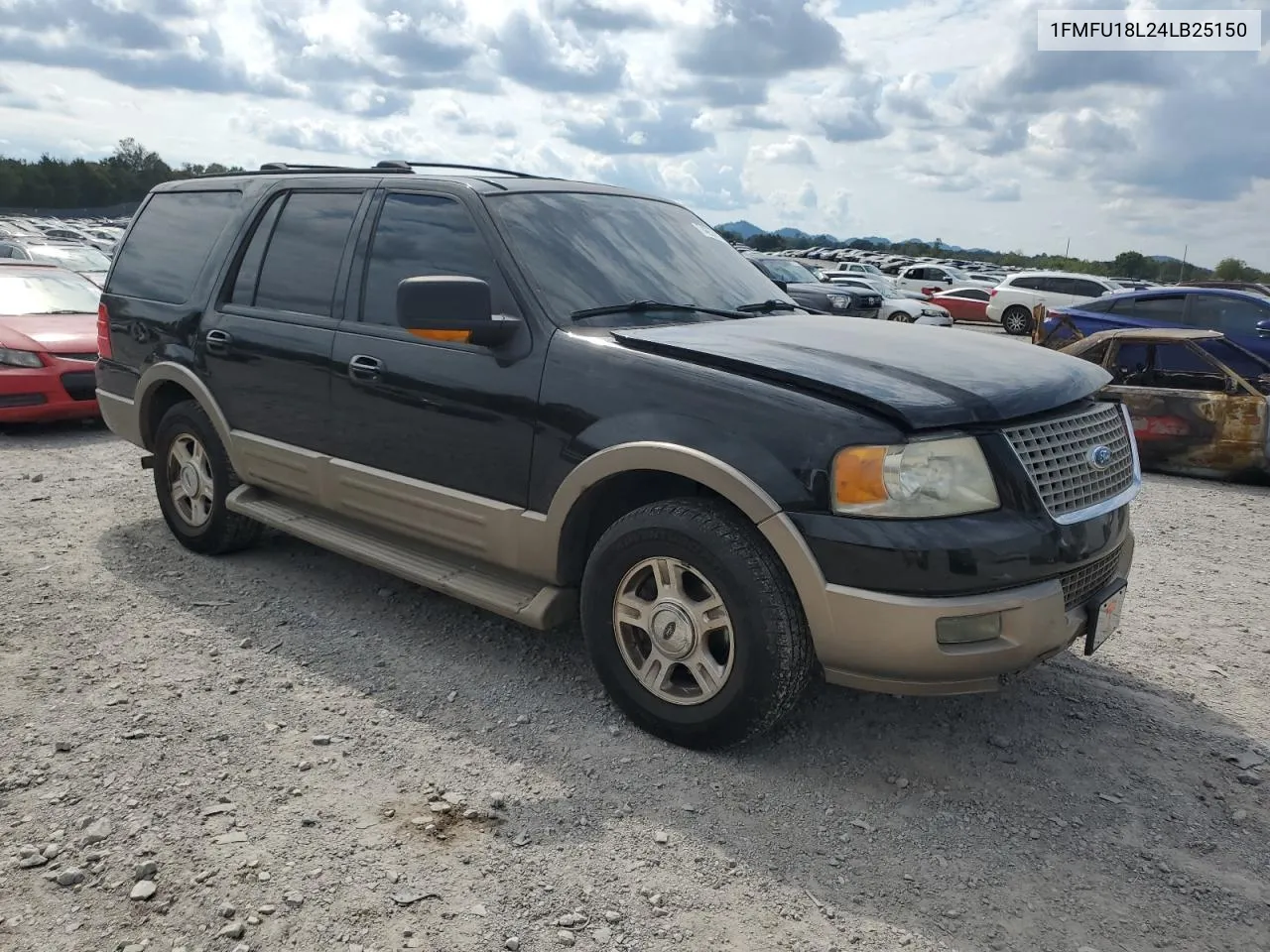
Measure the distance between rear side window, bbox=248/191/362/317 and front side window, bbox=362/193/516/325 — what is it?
0.82 feet

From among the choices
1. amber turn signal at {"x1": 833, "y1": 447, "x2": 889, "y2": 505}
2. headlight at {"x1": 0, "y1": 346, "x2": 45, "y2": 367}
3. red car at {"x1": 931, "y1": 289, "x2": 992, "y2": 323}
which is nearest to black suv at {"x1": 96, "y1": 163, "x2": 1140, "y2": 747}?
amber turn signal at {"x1": 833, "y1": 447, "x2": 889, "y2": 505}

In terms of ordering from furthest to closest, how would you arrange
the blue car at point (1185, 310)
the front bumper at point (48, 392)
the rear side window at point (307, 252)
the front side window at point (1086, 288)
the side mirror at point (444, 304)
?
1. the front side window at point (1086, 288)
2. the blue car at point (1185, 310)
3. the front bumper at point (48, 392)
4. the rear side window at point (307, 252)
5. the side mirror at point (444, 304)

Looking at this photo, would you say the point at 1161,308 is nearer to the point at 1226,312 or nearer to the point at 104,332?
the point at 1226,312

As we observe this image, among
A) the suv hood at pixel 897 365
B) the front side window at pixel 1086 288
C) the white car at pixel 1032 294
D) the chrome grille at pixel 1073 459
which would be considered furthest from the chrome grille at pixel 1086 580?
the front side window at pixel 1086 288

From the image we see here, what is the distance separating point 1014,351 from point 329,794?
2.83 meters

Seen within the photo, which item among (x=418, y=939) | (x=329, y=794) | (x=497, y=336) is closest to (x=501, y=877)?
(x=418, y=939)

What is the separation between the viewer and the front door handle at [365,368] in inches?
161

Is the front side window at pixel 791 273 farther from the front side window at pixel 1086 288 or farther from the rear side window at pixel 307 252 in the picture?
the rear side window at pixel 307 252

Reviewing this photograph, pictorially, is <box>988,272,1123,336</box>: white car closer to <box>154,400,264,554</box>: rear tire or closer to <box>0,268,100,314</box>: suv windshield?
<box>0,268,100,314</box>: suv windshield

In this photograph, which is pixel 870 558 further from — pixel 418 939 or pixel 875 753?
pixel 418 939

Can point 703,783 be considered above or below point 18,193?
below

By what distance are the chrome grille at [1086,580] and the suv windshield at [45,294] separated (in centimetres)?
944

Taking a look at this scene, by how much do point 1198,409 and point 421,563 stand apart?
23.0 feet

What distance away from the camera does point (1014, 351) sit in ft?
12.1
